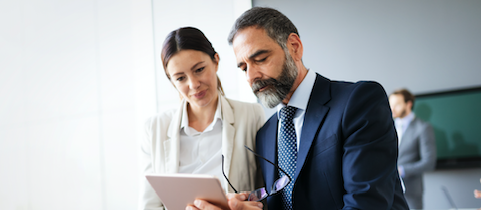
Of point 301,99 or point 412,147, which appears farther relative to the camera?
point 412,147

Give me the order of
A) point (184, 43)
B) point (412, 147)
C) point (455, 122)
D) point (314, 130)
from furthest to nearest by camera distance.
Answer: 1. point (412, 147)
2. point (455, 122)
3. point (184, 43)
4. point (314, 130)

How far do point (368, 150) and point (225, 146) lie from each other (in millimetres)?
739

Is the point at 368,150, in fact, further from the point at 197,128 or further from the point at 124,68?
the point at 124,68

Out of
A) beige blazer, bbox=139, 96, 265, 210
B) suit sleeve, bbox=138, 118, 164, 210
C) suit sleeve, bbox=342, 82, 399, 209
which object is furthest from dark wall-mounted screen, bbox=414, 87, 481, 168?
suit sleeve, bbox=138, 118, 164, 210

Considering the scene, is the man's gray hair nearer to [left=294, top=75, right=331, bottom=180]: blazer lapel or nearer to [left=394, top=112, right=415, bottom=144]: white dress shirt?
[left=294, top=75, right=331, bottom=180]: blazer lapel

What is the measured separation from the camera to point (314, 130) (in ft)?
4.47

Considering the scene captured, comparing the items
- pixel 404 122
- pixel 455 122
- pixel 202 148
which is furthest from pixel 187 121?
pixel 455 122

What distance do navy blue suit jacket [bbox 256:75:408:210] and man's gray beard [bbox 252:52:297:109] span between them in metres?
0.13

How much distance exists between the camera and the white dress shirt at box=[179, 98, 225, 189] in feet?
5.57

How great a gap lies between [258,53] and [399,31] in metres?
2.74

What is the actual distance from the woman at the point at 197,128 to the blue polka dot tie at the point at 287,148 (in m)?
0.27

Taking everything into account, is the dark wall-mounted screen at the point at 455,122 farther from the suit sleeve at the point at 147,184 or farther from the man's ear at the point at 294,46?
the suit sleeve at the point at 147,184

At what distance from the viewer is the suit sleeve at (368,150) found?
1.18 meters

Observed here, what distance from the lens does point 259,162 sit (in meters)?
1.75
